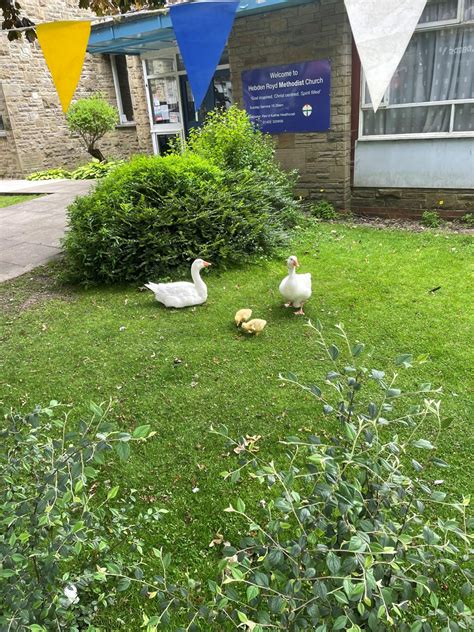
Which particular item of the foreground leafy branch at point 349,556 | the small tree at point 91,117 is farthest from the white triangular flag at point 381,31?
the small tree at point 91,117

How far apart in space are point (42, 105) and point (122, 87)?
9.16ft

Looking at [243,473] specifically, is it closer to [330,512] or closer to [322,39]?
[330,512]

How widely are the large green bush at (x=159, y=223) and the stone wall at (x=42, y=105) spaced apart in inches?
331

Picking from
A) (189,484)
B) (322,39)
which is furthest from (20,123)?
(189,484)

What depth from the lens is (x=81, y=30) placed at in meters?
3.13

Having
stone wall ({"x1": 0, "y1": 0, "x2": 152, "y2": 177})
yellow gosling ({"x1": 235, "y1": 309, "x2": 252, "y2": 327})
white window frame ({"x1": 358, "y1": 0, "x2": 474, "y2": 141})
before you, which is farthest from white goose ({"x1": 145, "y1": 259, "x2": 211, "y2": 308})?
stone wall ({"x1": 0, "y1": 0, "x2": 152, "y2": 177})

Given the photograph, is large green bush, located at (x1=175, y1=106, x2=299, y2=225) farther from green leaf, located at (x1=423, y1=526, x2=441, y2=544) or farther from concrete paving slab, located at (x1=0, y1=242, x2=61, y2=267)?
green leaf, located at (x1=423, y1=526, x2=441, y2=544)

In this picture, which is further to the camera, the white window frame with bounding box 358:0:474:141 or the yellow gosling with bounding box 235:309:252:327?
the white window frame with bounding box 358:0:474:141

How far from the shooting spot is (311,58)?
7539mm

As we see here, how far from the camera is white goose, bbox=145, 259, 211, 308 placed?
4.65 meters

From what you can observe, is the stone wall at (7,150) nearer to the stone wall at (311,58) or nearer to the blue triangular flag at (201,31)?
the stone wall at (311,58)

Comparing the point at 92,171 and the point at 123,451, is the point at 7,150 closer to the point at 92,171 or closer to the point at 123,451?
the point at 92,171

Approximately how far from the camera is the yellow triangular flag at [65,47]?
312 cm

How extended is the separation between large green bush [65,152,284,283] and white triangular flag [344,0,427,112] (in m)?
2.83
